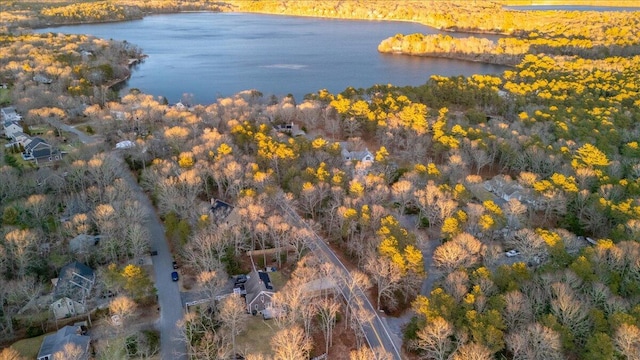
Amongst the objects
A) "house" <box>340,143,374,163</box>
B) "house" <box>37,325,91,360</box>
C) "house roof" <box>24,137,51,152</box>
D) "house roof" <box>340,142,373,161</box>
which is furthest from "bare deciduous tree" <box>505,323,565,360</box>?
"house roof" <box>24,137,51,152</box>

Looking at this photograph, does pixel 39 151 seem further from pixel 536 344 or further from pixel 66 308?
pixel 536 344

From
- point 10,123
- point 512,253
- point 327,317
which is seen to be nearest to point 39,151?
point 10,123

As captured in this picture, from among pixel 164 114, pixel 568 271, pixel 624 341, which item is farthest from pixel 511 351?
pixel 164 114

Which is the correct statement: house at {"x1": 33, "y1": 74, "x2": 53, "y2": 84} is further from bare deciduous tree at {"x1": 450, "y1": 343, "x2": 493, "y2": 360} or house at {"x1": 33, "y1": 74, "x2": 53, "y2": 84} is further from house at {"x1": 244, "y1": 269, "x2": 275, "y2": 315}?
bare deciduous tree at {"x1": 450, "y1": 343, "x2": 493, "y2": 360}

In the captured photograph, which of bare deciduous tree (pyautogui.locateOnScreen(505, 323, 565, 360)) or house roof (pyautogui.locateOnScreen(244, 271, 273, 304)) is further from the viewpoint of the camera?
house roof (pyautogui.locateOnScreen(244, 271, 273, 304))

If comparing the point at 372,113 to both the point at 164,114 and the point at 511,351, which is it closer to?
the point at 164,114
